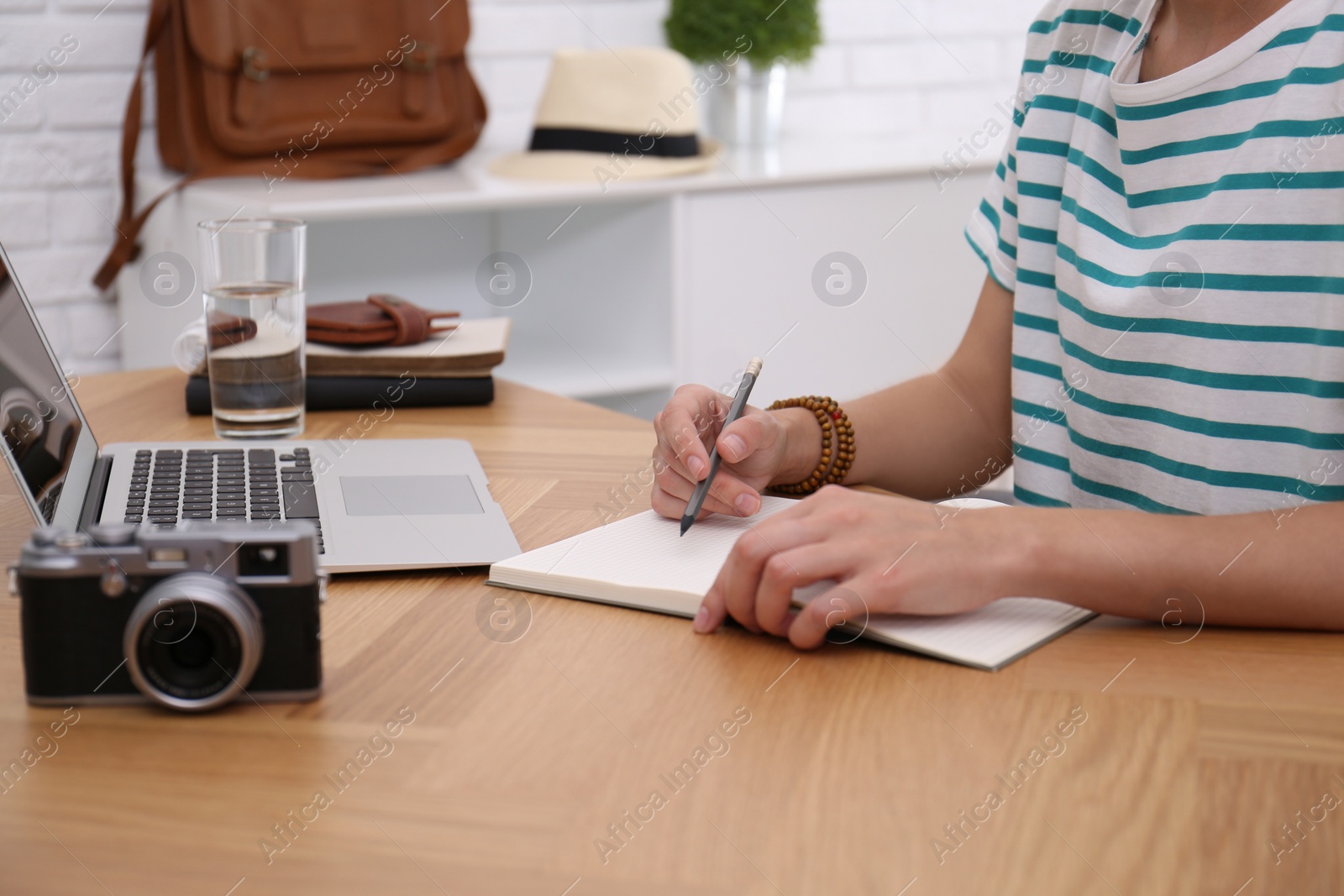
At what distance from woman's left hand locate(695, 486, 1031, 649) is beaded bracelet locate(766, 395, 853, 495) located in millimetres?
280

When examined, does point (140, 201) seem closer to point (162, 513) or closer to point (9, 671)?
point (162, 513)

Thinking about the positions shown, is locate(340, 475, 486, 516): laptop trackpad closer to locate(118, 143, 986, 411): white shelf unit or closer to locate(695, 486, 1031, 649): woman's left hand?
locate(695, 486, 1031, 649): woman's left hand

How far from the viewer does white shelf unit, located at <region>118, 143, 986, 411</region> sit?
77.4 inches

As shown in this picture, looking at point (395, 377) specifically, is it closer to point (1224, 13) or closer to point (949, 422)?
point (949, 422)

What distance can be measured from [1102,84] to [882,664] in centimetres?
59

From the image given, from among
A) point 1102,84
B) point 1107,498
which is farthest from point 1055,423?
point 1102,84

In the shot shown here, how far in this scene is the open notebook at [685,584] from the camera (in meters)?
0.69

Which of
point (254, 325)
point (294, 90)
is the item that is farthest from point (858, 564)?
point (294, 90)

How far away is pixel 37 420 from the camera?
2.64ft

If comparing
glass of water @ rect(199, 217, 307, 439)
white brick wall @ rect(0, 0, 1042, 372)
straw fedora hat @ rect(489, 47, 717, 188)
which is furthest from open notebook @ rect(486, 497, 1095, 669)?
white brick wall @ rect(0, 0, 1042, 372)

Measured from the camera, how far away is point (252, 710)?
0.62 metres

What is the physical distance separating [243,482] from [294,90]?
1.20 metres

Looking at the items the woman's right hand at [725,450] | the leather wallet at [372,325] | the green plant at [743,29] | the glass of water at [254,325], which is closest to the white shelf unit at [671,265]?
the green plant at [743,29]

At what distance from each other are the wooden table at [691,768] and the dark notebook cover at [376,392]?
0.50 metres
